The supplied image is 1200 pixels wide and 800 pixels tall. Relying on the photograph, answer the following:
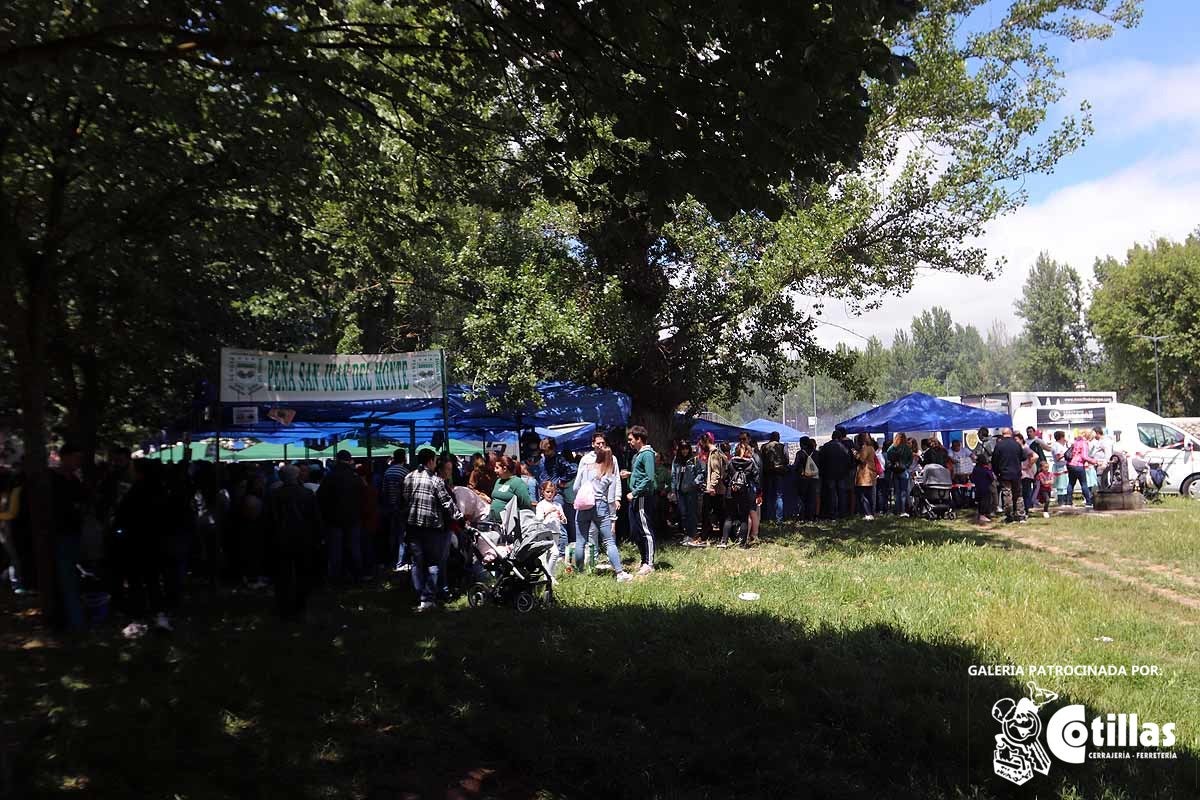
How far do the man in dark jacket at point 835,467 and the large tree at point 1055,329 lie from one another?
73881 millimetres

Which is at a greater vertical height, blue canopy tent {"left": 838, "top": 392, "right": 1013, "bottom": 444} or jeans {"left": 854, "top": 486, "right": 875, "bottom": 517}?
blue canopy tent {"left": 838, "top": 392, "right": 1013, "bottom": 444}

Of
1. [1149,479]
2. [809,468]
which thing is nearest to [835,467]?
[809,468]

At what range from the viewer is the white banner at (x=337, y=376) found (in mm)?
10711

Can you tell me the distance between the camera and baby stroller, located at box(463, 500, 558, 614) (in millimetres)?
9234

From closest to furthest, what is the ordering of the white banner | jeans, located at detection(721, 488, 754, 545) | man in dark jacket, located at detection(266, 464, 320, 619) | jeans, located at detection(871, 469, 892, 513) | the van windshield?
man in dark jacket, located at detection(266, 464, 320, 619), the white banner, jeans, located at detection(721, 488, 754, 545), jeans, located at detection(871, 469, 892, 513), the van windshield

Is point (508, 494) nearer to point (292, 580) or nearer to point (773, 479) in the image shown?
point (292, 580)

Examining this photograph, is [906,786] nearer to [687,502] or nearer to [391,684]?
[391,684]

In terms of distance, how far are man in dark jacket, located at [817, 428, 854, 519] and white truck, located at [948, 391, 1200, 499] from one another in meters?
5.98

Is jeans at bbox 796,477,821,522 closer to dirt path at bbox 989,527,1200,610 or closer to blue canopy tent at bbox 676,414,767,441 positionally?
dirt path at bbox 989,527,1200,610

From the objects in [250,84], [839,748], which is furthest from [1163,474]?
[250,84]

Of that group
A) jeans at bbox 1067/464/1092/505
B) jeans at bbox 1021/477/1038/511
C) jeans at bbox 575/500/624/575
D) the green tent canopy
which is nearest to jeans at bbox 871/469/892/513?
jeans at bbox 1021/477/1038/511

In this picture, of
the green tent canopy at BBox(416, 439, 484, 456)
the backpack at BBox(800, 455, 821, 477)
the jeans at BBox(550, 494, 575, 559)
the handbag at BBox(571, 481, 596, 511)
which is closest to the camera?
the jeans at BBox(550, 494, 575, 559)

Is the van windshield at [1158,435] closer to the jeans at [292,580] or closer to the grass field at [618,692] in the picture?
the grass field at [618,692]

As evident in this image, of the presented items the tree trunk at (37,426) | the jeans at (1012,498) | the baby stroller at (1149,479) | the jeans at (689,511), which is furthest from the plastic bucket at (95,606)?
the baby stroller at (1149,479)
